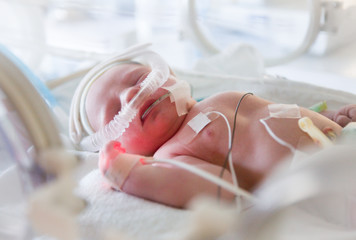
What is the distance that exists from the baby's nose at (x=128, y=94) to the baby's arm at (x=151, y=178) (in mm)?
195

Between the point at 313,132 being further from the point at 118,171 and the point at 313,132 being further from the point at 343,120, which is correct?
the point at 118,171

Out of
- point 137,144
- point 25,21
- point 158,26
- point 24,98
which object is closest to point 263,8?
point 158,26

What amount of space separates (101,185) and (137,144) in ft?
0.78

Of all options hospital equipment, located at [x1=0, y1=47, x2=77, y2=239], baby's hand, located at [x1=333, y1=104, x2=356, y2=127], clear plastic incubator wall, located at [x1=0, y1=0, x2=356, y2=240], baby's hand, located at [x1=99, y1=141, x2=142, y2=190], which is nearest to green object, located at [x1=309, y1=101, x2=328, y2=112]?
clear plastic incubator wall, located at [x1=0, y1=0, x2=356, y2=240]

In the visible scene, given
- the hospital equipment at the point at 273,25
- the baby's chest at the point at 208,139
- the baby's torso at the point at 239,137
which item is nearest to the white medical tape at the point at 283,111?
the baby's torso at the point at 239,137

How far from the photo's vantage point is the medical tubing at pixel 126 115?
0.99 m

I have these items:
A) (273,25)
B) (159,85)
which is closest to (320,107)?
(159,85)

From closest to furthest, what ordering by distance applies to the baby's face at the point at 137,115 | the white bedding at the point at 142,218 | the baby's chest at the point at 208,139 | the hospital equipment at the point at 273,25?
the white bedding at the point at 142,218
the baby's chest at the point at 208,139
the baby's face at the point at 137,115
the hospital equipment at the point at 273,25

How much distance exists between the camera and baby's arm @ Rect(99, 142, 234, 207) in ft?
2.53

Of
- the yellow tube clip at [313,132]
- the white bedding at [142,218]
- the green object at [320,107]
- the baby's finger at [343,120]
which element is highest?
the yellow tube clip at [313,132]

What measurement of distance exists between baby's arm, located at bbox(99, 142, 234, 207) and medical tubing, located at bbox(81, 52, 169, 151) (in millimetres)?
150

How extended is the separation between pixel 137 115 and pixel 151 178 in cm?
27

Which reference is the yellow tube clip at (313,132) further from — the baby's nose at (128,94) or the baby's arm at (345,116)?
the baby's nose at (128,94)

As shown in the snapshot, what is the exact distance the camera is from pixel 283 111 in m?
0.96
